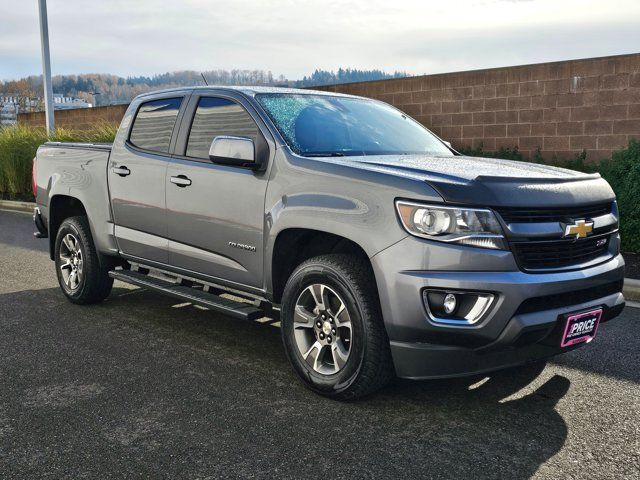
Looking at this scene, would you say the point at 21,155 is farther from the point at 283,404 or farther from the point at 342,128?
the point at 283,404

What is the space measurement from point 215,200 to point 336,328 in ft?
4.47

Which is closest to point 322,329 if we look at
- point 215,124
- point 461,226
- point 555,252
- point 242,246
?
point 242,246

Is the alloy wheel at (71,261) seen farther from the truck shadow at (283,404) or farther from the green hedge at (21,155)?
the green hedge at (21,155)

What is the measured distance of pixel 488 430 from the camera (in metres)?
3.78

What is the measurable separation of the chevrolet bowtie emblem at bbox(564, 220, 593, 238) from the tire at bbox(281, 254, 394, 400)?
1108mm

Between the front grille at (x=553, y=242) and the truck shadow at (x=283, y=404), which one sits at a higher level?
the front grille at (x=553, y=242)

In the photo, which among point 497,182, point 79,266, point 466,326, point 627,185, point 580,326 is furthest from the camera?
point 627,185

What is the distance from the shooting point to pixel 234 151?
4.56 metres

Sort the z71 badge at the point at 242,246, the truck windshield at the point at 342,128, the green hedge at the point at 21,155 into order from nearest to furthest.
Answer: the z71 badge at the point at 242,246 → the truck windshield at the point at 342,128 → the green hedge at the point at 21,155

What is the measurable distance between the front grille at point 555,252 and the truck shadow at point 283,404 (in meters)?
0.87

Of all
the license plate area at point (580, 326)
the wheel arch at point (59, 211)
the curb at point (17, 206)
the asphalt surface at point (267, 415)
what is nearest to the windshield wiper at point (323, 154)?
the asphalt surface at point (267, 415)

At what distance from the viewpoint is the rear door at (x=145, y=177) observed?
5.51m

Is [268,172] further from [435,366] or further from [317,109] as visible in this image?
[435,366]

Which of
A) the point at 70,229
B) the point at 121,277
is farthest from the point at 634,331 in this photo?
the point at 70,229
